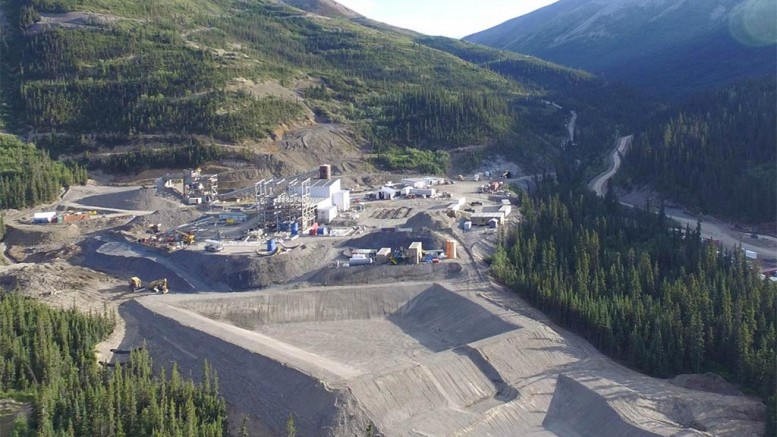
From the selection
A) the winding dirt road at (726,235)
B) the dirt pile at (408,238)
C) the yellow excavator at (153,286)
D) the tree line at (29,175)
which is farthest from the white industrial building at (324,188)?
the winding dirt road at (726,235)

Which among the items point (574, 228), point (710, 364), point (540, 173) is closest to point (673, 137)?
point (540, 173)

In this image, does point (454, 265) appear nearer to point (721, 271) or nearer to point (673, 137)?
point (721, 271)

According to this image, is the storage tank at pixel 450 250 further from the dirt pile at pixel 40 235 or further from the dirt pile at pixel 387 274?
the dirt pile at pixel 40 235

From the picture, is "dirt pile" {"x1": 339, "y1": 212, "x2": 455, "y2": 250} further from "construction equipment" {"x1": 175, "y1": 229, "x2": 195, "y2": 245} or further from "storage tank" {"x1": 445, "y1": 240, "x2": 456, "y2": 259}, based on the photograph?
"construction equipment" {"x1": 175, "y1": 229, "x2": 195, "y2": 245}

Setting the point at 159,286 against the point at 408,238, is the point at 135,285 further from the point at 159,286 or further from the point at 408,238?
the point at 408,238

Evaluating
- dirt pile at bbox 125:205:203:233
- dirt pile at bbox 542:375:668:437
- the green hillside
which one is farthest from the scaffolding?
the green hillside

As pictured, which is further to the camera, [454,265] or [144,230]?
[144,230]

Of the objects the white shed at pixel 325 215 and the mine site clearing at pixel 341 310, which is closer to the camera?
the mine site clearing at pixel 341 310
